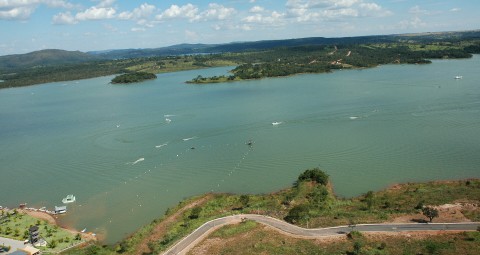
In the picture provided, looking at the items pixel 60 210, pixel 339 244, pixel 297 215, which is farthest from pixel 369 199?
pixel 60 210

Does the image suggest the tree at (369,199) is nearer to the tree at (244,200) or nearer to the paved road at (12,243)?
the tree at (244,200)

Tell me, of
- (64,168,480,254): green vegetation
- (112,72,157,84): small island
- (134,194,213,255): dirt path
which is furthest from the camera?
(112,72,157,84): small island

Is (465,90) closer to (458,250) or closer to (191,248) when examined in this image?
(458,250)

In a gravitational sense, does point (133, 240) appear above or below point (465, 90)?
below

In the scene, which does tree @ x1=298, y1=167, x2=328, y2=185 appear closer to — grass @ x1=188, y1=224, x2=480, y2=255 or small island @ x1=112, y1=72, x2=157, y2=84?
grass @ x1=188, y1=224, x2=480, y2=255

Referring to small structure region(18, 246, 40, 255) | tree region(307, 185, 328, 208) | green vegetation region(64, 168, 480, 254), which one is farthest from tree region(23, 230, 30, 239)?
tree region(307, 185, 328, 208)

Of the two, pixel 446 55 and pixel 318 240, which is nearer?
pixel 318 240

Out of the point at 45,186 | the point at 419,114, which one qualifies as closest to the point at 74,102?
the point at 45,186
